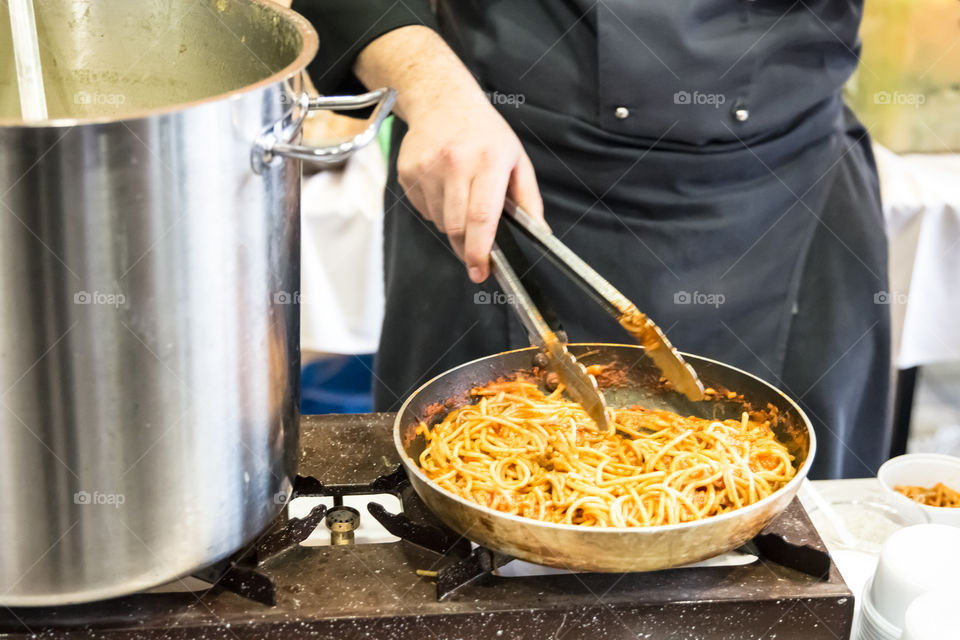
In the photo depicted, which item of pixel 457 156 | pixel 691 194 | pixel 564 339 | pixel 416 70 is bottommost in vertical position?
pixel 564 339

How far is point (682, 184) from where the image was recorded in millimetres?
1706

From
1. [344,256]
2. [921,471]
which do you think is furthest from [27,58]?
[344,256]

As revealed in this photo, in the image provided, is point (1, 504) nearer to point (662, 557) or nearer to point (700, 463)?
point (662, 557)

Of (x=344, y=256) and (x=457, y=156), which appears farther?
(x=344, y=256)

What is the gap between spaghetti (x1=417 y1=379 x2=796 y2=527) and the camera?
1136 mm

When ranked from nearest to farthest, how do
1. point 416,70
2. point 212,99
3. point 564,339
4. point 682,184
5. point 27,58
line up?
point 212,99 → point 27,58 → point 564,339 → point 416,70 → point 682,184

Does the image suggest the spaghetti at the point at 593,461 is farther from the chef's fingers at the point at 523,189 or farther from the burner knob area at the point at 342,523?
the chef's fingers at the point at 523,189

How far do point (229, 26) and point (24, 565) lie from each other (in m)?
0.61

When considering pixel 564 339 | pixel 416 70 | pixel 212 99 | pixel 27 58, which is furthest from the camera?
pixel 416 70

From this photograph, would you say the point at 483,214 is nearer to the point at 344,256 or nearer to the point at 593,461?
the point at 593,461

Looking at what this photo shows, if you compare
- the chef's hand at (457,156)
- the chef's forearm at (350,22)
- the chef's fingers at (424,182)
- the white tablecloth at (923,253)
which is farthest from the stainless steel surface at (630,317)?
the white tablecloth at (923,253)

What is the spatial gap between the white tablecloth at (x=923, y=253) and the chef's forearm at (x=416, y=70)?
1.68m

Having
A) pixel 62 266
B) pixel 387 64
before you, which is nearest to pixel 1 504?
pixel 62 266

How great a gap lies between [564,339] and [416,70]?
1.71 ft
